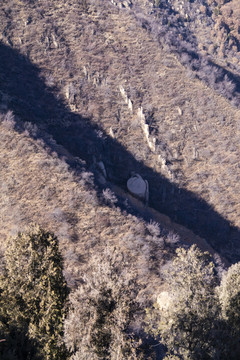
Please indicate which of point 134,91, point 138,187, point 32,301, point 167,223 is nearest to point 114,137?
point 138,187

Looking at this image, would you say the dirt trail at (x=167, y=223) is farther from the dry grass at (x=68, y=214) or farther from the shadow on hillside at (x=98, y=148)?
the dry grass at (x=68, y=214)

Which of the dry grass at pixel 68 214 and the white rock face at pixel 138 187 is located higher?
the dry grass at pixel 68 214

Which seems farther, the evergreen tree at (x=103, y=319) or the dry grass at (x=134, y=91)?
the dry grass at (x=134, y=91)

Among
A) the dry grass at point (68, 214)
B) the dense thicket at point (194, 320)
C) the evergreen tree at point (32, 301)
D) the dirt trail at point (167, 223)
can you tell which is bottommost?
the dirt trail at point (167, 223)

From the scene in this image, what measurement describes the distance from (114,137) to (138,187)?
307 inches

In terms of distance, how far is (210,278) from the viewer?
12.6 metres

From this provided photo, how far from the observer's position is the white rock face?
1331 inches

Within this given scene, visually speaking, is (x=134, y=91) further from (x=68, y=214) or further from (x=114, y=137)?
(x=68, y=214)

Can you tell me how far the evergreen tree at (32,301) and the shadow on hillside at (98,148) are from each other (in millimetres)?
20034

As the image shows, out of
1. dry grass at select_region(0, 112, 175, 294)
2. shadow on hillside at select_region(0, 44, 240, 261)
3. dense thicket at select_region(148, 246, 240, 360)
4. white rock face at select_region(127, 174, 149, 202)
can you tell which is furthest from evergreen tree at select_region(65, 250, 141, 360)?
shadow on hillside at select_region(0, 44, 240, 261)

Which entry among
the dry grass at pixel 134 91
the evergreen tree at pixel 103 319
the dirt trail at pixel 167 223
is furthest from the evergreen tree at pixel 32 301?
the dry grass at pixel 134 91

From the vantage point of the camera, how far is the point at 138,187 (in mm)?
34094

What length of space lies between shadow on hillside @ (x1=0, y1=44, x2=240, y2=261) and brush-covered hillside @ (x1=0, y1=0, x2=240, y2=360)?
13cm

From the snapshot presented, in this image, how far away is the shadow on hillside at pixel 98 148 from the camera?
33969mm
